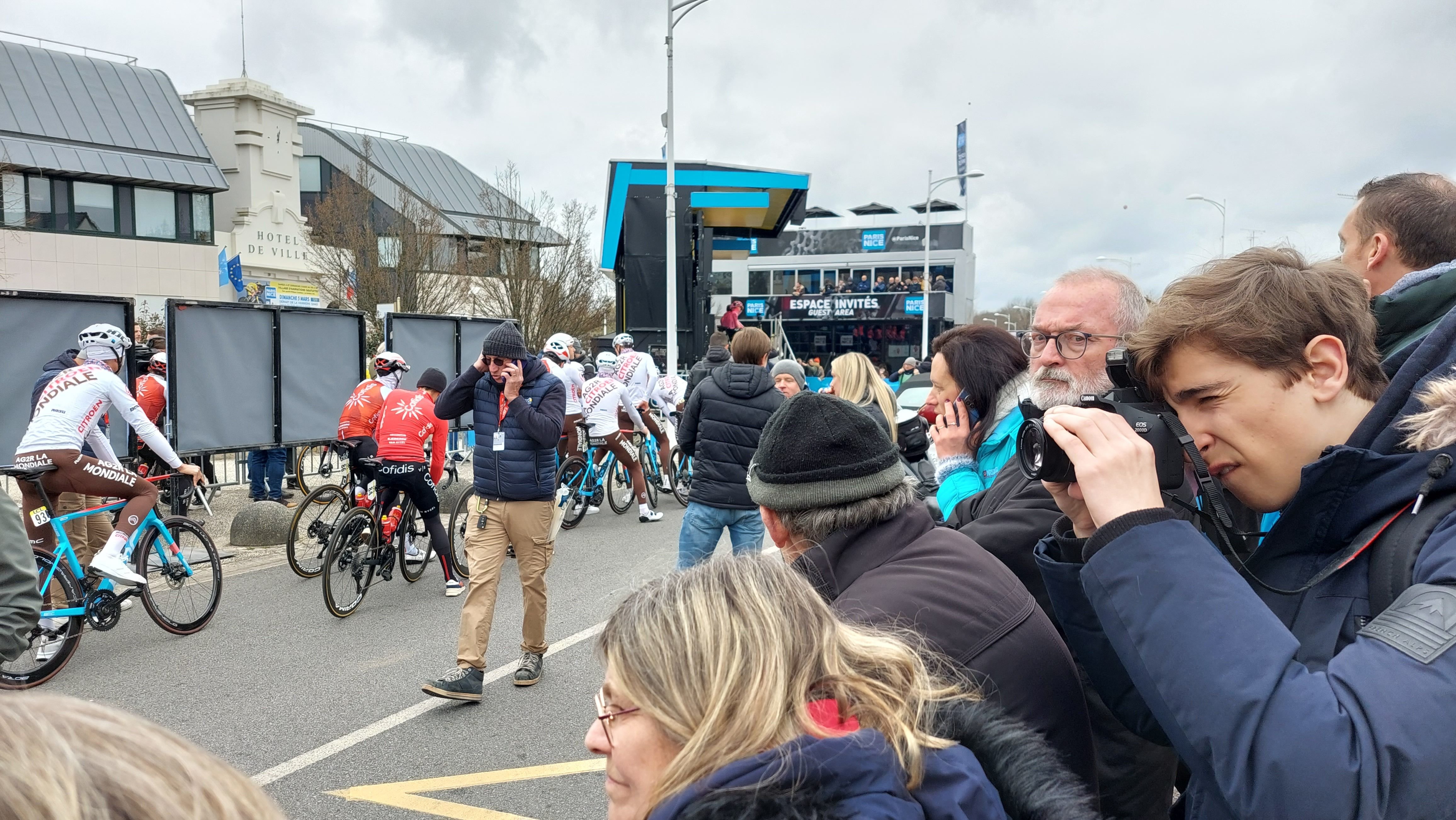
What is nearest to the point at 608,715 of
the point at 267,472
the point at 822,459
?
the point at 822,459

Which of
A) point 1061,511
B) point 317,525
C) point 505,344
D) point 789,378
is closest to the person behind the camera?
point 1061,511

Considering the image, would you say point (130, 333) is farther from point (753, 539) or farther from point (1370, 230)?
point (1370, 230)

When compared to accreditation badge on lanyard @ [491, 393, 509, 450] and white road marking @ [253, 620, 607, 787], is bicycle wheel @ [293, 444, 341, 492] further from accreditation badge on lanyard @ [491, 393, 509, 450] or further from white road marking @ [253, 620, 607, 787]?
white road marking @ [253, 620, 607, 787]

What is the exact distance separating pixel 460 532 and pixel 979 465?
7.35m

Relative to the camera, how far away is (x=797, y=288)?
193ft

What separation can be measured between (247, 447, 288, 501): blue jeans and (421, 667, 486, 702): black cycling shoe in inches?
317

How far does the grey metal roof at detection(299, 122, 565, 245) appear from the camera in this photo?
4531 cm

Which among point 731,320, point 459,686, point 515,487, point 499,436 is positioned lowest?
point 459,686

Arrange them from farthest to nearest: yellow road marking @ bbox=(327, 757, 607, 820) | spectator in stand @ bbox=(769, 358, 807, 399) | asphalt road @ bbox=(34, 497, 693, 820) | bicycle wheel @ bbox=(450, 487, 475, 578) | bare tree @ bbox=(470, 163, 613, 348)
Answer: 1. bare tree @ bbox=(470, 163, 613, 348)
2. bicycle wheel @ bbox=(450, 487, 475, 578)
3. spectator in stand @ bbox=(769, 358, 807, 399)
4. asphalt road @ bbox=(34, 497, 693, 820)
5. yellow road marking @ bbox=(327, 757, 607, 820)

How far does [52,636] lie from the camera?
570 cm

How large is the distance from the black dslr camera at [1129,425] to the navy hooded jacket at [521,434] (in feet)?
14.0

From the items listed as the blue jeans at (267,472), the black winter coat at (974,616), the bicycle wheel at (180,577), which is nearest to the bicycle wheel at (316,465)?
the blue jeans at (267,472)

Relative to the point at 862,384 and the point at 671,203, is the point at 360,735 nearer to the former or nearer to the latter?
the point at 862,384

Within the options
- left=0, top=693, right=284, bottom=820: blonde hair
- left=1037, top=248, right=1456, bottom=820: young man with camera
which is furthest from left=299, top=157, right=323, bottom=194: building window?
left=0, top=693, right=284, bottom=820: blonde hair
